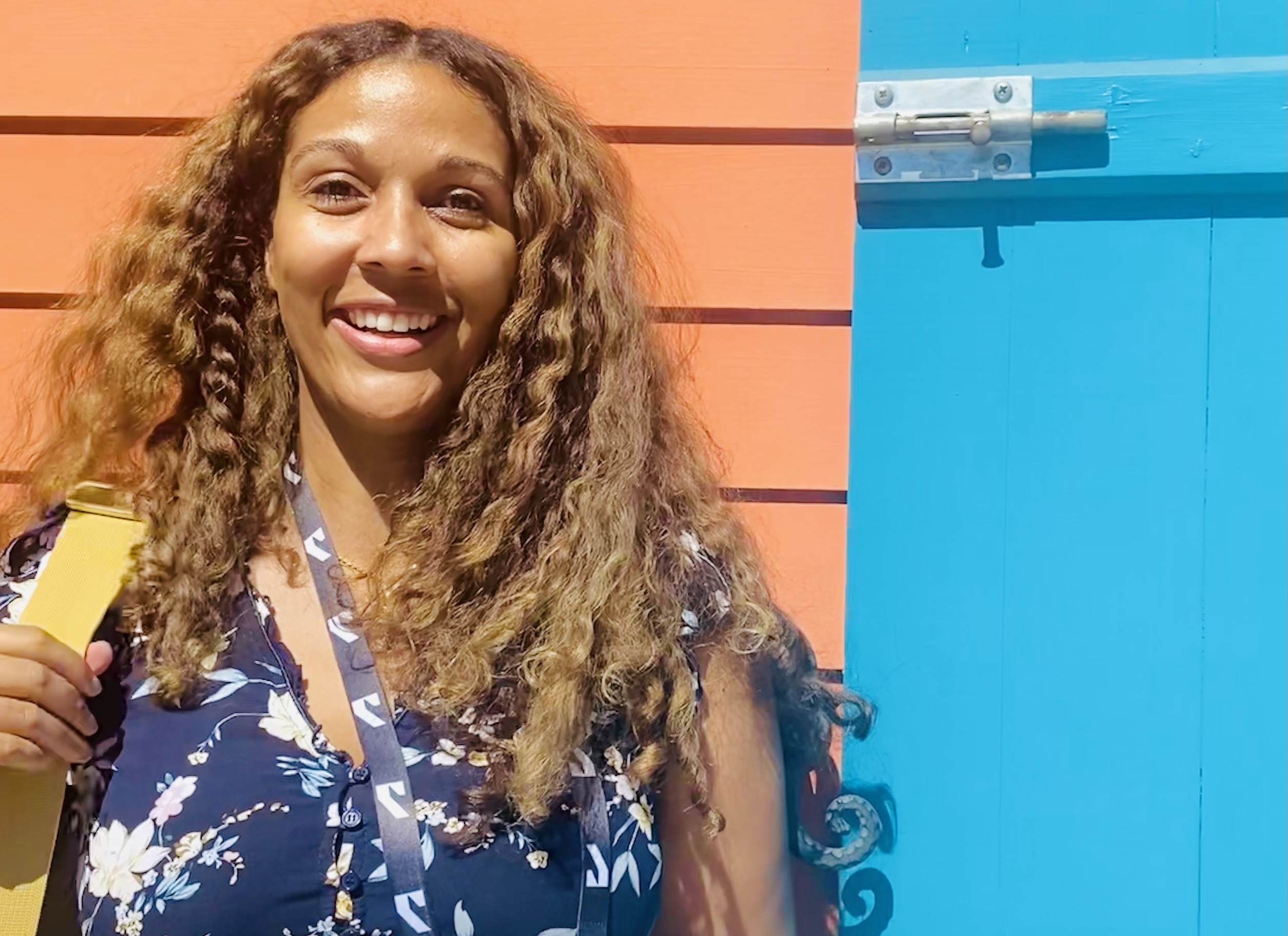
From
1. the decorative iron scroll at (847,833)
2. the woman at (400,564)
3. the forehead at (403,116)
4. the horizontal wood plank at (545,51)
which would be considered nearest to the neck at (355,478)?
the woman at (400,564)

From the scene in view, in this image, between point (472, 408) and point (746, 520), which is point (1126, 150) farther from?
point (472, 408)

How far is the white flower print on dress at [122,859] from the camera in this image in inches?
59.2

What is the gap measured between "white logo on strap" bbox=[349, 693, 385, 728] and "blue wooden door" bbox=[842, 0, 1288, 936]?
2.22ft

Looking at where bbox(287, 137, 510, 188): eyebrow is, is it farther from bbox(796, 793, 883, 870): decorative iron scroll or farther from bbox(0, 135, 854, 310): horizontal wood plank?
bbox(796, 793, 883, 870): decorative iron scroll

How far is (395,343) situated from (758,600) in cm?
59

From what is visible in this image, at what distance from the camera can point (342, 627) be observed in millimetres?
1669

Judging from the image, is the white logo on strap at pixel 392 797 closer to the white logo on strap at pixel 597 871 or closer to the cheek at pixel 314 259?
the white logo on strap at pixel 597 871

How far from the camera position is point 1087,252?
70.9 inches

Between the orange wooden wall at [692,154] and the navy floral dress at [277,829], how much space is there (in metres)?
0.52

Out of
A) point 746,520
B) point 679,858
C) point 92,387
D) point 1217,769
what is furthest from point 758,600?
point 92,387

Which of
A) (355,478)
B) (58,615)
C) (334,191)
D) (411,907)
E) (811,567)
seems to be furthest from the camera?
(811,567)

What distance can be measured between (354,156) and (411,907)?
0.92m

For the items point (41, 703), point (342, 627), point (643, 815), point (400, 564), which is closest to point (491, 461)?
point (400, 564)

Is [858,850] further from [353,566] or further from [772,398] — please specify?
[353,566]
